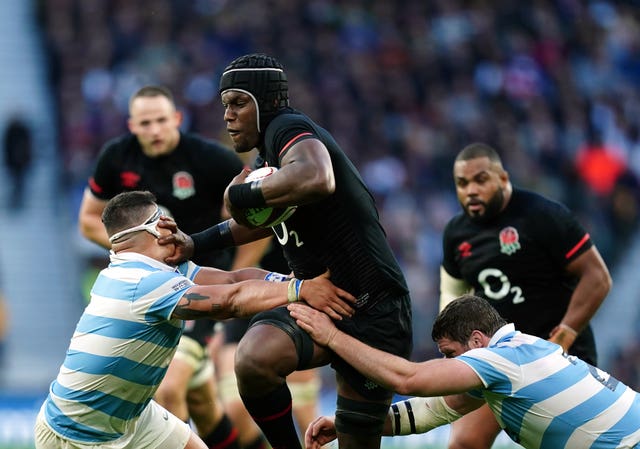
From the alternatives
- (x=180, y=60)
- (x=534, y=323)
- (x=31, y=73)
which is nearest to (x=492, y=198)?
(x=534, y=323)

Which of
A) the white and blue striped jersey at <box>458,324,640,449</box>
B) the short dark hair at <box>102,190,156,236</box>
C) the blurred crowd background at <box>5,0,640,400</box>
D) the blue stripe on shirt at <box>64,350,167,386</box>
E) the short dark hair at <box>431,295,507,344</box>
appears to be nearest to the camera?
the white and blue striped jersey at <box>458,324,640,449</box>

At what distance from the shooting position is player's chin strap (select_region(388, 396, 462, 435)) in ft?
21.2

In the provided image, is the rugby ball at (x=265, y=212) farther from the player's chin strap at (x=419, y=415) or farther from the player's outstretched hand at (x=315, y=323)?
the player's chin strap at (x=419, y=415)

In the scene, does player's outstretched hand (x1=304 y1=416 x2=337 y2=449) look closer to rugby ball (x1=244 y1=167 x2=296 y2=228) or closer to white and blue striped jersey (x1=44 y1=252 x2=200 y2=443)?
white and blue striped jersey (x1=44 y1=252 x2=200 y2=443)

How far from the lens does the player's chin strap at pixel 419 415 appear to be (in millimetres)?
6449

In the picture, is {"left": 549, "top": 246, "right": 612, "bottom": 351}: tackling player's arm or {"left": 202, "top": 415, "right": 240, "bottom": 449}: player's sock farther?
{"left": 202, "top": 415, "right": 240, "bottom": 449}: player's sock

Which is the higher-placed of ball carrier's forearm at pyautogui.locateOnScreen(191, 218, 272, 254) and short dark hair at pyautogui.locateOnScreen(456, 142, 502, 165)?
short dark hair at pyautogui.locateOnScreen(456, 142, 502, 165)

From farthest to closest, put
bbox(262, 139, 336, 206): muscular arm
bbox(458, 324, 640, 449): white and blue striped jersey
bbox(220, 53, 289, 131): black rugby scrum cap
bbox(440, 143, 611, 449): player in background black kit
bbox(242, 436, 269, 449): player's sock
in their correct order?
bbox(242, 436, 269, 449): player's sock < bbox(440, 143, 611, 449): player in background black kit < bbox(220, 53, 289, 131): black rugby scrum cap < bbox(458, 324, 640, 449): white and blue striped jersey < bbox(262, 139, 336, 206): muscular arm

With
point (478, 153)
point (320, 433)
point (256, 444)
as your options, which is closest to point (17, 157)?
point (256, 444)

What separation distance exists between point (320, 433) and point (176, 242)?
1352 millimetres

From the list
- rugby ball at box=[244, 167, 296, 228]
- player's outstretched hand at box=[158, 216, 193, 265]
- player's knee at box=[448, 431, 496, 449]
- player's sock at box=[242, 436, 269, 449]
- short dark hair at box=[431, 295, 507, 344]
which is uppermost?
rugby ball at box=[244, 167, 296, 228]

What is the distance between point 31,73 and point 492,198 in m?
13.3

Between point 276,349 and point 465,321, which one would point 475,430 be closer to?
point 465,321

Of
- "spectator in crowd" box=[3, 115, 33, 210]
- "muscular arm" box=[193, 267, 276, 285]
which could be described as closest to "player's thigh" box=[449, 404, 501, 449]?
"muscular arm" box=[193, 267, 276, 285]
